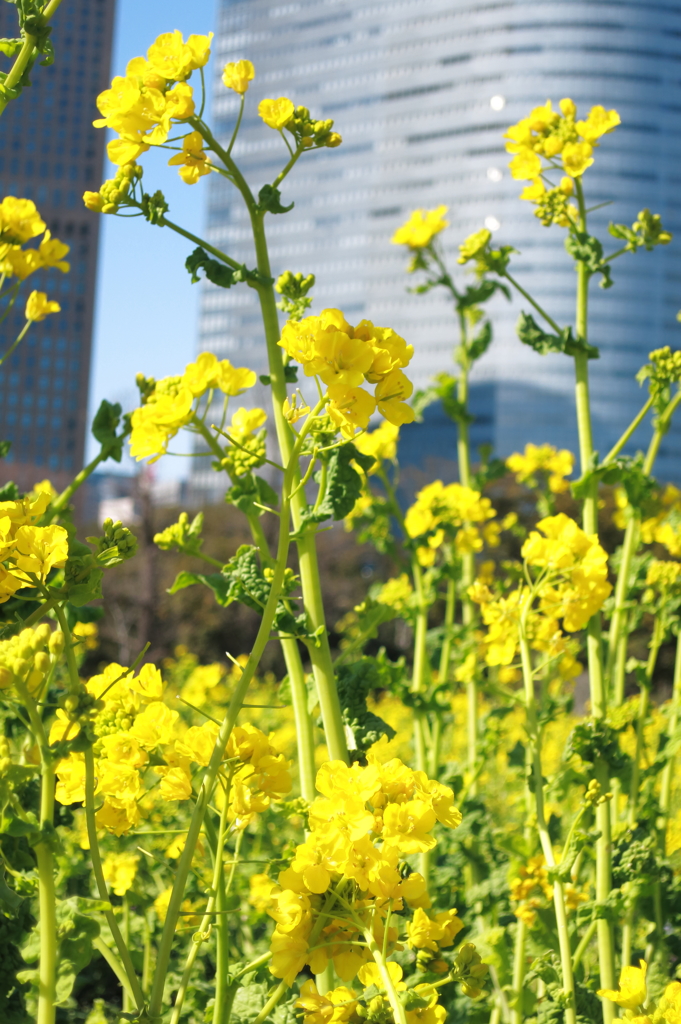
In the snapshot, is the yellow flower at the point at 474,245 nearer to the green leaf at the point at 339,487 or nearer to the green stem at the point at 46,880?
the green leaf at the point at 339,487

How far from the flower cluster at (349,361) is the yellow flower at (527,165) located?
125 cm

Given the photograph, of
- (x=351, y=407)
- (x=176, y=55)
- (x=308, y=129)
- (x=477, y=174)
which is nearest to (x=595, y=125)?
(x=308, y=129)

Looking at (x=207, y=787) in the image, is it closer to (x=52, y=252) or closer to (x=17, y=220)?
(x=17, y=220)

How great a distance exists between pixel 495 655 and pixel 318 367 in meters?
1.00

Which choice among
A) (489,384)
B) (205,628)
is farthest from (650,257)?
(205,628)

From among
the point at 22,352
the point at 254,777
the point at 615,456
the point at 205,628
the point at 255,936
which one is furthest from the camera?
the point at 22,352

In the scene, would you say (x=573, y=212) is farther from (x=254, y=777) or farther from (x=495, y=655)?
(x=254, y=777)

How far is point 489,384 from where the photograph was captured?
6406 centimetres

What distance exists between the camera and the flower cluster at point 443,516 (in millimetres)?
2836

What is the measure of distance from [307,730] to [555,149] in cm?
149

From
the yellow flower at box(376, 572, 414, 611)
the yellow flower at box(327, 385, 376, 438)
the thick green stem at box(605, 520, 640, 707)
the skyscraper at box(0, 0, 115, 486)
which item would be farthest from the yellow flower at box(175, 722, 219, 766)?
the skyscraper at box(0, 0, 115, 486)

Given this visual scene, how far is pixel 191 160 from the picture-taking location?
1.36 m

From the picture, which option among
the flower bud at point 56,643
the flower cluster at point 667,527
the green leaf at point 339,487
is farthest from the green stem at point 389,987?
the flower cluster at point 667,527

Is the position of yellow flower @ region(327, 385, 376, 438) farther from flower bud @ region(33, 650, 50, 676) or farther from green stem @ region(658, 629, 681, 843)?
green stem @ region(658, 629, 681, 843)
